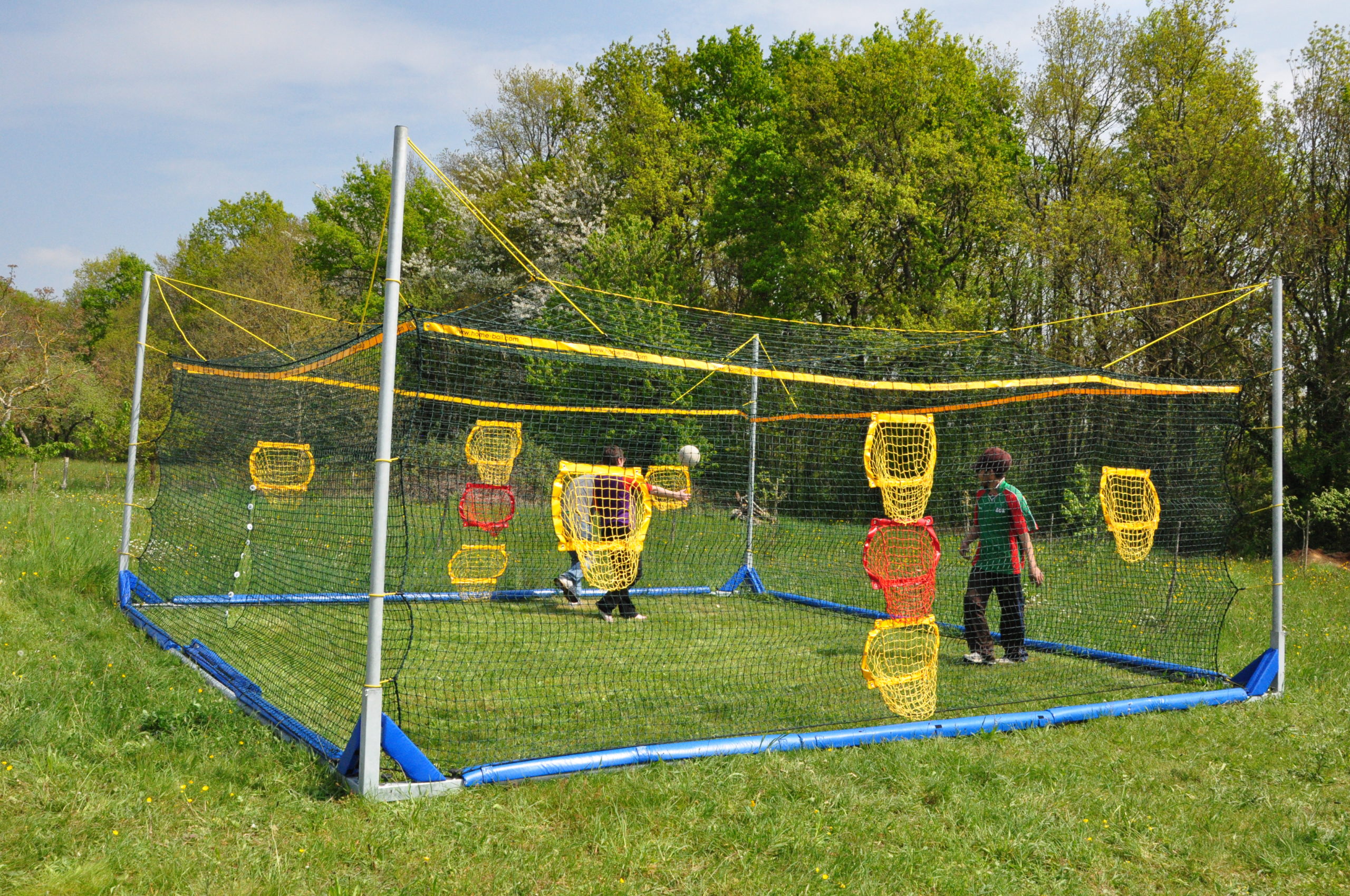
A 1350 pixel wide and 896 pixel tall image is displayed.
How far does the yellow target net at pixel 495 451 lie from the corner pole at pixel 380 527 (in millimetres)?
5347

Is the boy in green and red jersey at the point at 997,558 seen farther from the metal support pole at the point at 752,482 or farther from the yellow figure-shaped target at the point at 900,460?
the metal support pole at the point at 752,482

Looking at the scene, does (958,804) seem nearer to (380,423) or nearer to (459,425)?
(380,423)

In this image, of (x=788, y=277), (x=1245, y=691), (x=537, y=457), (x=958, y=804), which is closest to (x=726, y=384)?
(x=537, y=457)

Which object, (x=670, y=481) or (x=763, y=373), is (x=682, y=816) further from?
(x=670, y=481)

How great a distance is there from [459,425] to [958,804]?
782 centimetres

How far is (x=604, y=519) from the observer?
259 inches

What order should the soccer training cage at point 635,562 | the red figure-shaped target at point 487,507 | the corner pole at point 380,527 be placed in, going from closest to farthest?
→ 1. the corner pole at point 380,527
2. the soccer training cage at point 635,562
3. the red figure-shaped target at point 487,507

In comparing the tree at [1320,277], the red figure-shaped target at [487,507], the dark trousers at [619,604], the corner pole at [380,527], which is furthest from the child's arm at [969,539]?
the tree at [1320,277]

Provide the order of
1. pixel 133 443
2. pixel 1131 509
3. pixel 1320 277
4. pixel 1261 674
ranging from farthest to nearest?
pixel 1320 277, pixel 133 443, pixel 1131 509, pixel 1261 674

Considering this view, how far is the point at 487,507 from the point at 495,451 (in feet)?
A: 1.93

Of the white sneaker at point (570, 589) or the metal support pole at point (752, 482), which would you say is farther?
the metal support pole at point (752, 482)

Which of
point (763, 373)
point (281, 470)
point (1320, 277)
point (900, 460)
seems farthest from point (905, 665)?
point (1320, 277)

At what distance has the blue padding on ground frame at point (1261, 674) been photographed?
576 cm

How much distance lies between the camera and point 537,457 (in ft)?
36.3
